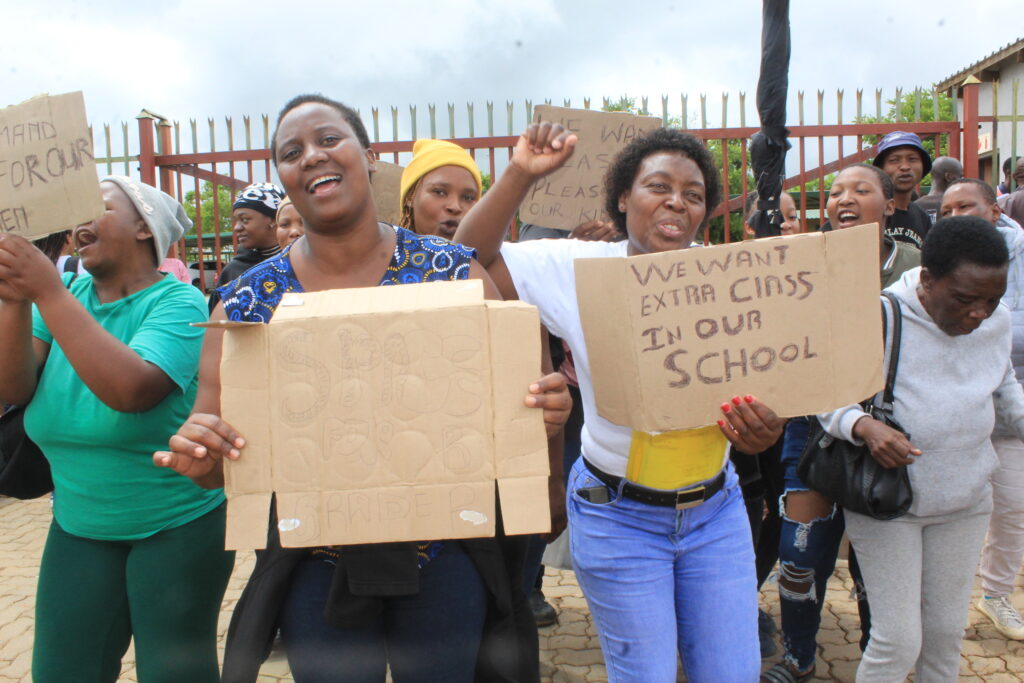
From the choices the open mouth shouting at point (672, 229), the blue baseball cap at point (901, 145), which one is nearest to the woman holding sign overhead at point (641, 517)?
the open mouth shouting at point (672, 229)

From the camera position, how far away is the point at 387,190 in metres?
3.98

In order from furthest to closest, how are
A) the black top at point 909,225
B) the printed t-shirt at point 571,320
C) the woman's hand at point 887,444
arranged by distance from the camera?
1. the black top at point 909,225
2. the woman's hand at point 887,444
3. the printed t-shirt at point 571,320

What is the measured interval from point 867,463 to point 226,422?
2036 mm

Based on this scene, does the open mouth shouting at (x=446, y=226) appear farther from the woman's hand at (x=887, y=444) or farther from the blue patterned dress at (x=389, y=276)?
the woman's hand at (x=887, y=444)

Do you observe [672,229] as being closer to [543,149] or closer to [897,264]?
[543,149]

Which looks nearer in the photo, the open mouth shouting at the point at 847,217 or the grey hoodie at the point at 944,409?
the grey hoodie at the point at 944,409

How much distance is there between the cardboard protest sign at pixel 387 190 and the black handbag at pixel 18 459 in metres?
2.00

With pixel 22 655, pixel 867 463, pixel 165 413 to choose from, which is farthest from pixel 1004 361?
pixel 22 655

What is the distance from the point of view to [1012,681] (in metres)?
3.19

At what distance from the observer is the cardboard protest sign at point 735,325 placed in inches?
71.1

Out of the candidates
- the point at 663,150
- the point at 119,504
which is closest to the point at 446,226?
the point at 663,150

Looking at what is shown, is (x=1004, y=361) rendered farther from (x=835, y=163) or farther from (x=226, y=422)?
(x=835, y=163)

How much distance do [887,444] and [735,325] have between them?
0.95 m

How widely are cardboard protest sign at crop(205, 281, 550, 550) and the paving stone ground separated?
2.17m
